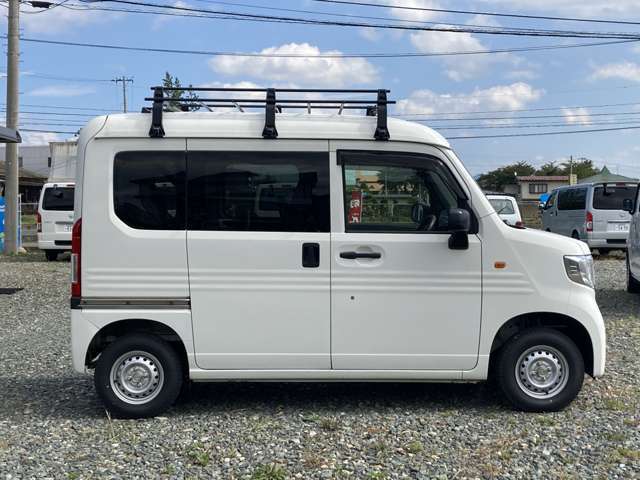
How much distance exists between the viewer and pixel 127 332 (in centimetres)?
510

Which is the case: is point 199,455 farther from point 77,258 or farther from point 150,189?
point 150,189

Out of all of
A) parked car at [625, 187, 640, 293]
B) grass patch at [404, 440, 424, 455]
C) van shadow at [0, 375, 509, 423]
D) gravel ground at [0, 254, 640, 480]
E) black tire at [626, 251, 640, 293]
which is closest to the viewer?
gravel ground at [0, 254, 640, 480]

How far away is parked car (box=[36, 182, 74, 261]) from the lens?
54.5 feet

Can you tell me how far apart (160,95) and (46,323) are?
5.36m

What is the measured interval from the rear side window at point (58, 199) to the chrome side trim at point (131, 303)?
1258cm

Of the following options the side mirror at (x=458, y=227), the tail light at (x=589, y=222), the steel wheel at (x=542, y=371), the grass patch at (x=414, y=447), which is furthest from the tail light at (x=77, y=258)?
the tail light at (x=589, y=222)

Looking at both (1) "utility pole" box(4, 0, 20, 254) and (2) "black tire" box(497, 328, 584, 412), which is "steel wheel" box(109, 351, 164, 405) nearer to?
(2) "black tire" box(497, 328, 584, 412)

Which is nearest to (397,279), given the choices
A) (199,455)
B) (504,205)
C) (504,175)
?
(199,455)

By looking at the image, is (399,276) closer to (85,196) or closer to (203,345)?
(203,345)

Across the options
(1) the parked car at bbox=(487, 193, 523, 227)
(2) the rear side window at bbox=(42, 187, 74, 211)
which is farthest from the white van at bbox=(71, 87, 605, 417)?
(1) the parked car at bbox=(487, 193, 523, 227)

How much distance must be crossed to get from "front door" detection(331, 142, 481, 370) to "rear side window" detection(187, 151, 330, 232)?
0.17 meters

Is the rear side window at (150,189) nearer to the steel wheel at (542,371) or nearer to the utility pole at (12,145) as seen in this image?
the steel wheel at (542,371)

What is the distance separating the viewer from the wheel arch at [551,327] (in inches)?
202

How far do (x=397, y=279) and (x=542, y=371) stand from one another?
1315 millimetres
